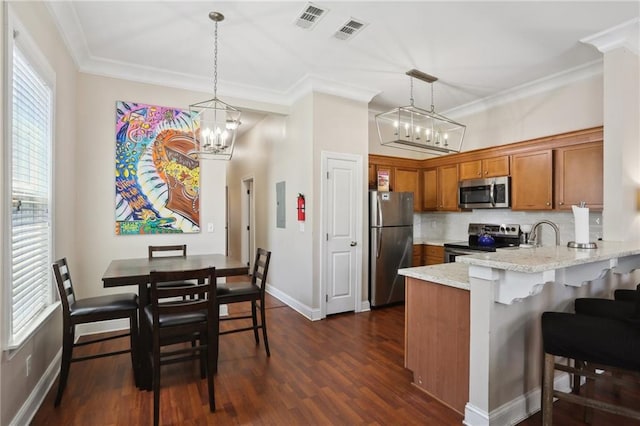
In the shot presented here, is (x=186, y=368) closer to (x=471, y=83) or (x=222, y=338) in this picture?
(x=222, y=338)

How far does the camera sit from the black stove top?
4562mm

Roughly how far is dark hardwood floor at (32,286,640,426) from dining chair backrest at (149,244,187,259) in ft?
3.33

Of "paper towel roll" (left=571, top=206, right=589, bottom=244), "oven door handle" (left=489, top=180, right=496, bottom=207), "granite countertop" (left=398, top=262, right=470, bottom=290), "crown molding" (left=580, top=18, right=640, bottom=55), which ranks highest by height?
"crown molding" (left=580, top=18, right=640, bottom=55)

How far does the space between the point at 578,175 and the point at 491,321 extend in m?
2.87

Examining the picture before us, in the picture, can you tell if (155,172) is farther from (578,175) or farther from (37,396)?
(578,175)

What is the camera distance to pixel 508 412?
2115 millimetres

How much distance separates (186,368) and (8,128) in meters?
2.18

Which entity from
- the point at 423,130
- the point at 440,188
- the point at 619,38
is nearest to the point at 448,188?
the point at 440,188

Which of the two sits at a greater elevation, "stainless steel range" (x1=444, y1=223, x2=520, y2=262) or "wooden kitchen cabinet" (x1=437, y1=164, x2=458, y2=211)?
"wooden kitchen cabinet" (x1=437, y1=164, x2=458, y2=211)

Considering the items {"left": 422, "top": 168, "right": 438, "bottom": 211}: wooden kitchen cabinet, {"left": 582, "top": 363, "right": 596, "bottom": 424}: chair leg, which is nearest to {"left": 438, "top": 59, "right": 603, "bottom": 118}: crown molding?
{"left": 422, "top": 168, "right": 438, "bottom": 211}: wooden kitchen cabinet

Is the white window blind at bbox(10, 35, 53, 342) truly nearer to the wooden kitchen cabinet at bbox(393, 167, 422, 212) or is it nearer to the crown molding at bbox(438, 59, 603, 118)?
the wooden kitchen cabinet at bbox(393, 167, 422, 212)

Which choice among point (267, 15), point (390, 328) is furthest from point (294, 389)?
point (267, 15)

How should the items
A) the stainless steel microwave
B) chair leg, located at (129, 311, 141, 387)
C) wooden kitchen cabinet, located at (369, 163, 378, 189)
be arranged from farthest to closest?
1. wooden kitchen cabinet, located at (369, 163, 378, 189)
2. the stainless steel microwave
3. chair leg, located at (129, 311, 141, 387)

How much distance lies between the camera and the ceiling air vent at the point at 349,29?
298 cm
